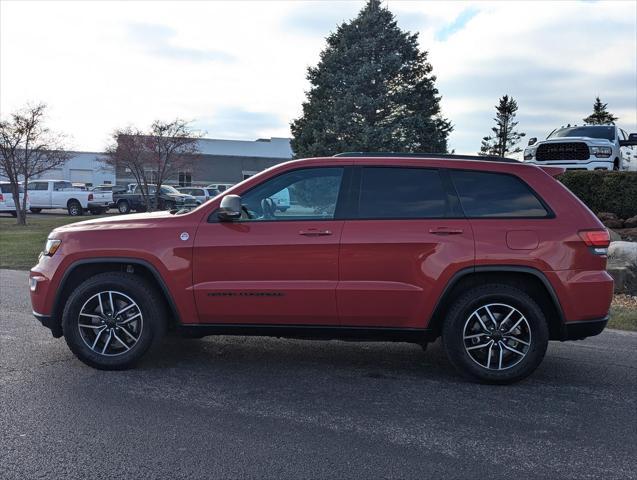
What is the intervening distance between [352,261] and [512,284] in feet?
4.51

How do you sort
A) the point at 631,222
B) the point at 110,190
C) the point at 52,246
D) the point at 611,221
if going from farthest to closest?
the point at 110,190
the point at 611,221
the point at 631,222
the point at 52,246

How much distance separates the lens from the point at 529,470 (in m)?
3.48

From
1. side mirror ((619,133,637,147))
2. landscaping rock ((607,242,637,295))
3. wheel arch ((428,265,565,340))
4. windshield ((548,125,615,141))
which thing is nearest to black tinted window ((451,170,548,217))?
wheel arch ((428,265,565,340))

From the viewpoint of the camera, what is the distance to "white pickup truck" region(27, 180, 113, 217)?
30.5m

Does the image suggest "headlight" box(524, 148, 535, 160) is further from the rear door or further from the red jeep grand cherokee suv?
the rear door

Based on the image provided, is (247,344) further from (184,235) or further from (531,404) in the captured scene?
(531,404)

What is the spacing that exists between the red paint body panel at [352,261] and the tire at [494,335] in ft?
0.78

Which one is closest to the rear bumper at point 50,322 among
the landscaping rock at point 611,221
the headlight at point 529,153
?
the landscaping rock at point 611,221

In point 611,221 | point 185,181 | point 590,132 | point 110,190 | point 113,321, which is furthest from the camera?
point 185,181

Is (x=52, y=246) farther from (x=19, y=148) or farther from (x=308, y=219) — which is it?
(x=19, y=148)

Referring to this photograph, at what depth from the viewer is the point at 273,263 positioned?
496 centimetres

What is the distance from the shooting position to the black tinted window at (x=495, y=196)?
502 cm

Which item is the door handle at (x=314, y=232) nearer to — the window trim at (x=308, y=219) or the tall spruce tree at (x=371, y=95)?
the window trim at (x=308, y=219)

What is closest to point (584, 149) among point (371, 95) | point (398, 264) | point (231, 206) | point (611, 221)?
point (611, 221)
